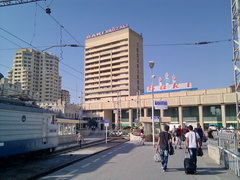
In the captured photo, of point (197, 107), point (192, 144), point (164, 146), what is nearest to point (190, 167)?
point (192, 144)

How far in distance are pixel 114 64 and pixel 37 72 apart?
156 ft

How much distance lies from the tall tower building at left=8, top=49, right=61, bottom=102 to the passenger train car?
108 metres

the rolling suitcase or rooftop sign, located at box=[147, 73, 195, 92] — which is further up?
rooftop sign, located at box=[147, 73, 195, 92]

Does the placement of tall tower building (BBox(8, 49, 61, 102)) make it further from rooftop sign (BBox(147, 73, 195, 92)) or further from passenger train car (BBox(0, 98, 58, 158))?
passenger train car (BBox(0, 98, 58, 158))

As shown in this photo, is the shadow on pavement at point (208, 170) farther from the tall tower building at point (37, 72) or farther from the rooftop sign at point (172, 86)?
the tall tower building at point (37, 72)

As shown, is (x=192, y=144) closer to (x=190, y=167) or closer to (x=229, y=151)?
(x=190, y=167)

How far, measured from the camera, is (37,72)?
12200 cm

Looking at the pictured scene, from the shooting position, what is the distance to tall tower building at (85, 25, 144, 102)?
96875 millimetres

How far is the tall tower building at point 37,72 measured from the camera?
4584 inches

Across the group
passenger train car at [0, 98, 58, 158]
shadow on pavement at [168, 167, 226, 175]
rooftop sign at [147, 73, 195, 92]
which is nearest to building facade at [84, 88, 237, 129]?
rooftop sign at [147, 73, 195, 92]

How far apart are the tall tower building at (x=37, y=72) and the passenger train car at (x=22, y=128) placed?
108 meters

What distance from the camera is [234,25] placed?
733 inches

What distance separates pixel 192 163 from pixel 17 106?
8.07m

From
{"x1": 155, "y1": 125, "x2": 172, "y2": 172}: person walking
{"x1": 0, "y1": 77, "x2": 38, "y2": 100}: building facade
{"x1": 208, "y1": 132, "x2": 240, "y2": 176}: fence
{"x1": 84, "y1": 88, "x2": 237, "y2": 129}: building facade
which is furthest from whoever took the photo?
{"x1": 84, "y1": 88, "x2": 237, "y2": 129}: building facade
